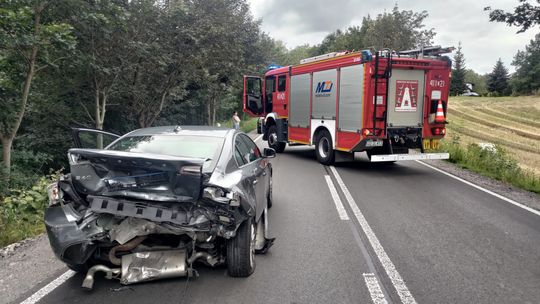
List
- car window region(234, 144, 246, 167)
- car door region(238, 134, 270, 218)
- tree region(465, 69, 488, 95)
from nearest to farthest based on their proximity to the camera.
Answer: car window region(234, 144, 246, 167)
car door region(238, 134, 270, 218)
tree region(465, 69, 488, 95)

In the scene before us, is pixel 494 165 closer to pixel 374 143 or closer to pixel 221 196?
pixel 374 143

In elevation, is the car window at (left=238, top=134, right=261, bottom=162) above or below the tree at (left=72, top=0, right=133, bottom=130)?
below

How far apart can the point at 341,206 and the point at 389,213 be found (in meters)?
0.83

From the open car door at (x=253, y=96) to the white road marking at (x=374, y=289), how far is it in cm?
1218

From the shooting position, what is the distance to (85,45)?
35.4 feet

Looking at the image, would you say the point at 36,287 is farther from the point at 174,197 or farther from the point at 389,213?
the point at 389,213

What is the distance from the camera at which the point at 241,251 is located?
12.7 ft

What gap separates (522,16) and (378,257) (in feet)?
31.1

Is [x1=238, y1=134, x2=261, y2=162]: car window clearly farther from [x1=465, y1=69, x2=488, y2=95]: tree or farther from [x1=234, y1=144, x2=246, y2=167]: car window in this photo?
[x1=465, y1=69, x2=488, y2=95]: tree

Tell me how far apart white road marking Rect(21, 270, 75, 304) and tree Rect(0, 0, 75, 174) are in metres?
5.24

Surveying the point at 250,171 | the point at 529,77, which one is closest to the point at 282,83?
the point at 250,171

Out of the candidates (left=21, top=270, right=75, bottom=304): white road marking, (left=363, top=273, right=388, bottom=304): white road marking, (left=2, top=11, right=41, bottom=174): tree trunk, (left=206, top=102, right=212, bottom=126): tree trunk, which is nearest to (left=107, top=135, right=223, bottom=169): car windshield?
(left=21, top=270, right=75, bottom=304): white road marking

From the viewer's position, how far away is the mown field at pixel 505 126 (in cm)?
2100

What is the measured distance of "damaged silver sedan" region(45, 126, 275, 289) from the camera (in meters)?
3.45
